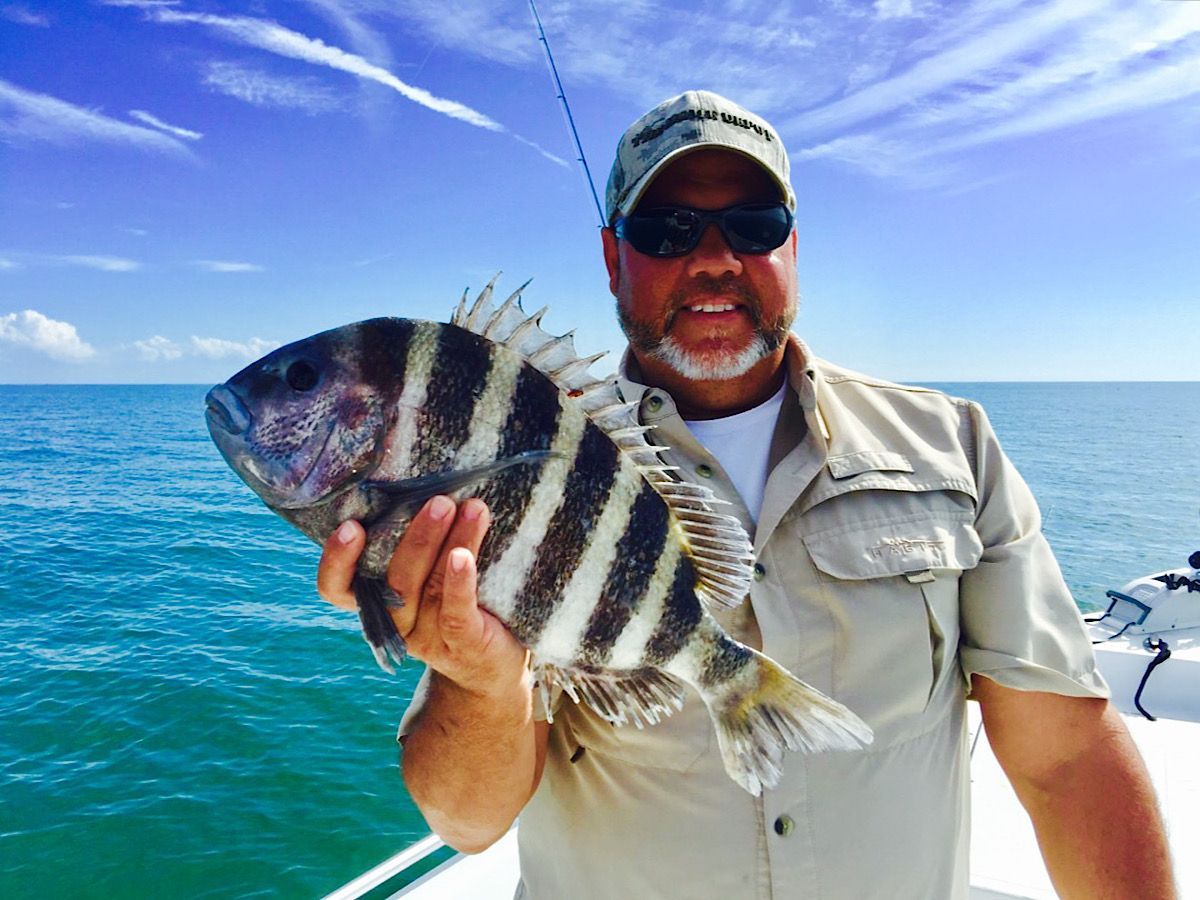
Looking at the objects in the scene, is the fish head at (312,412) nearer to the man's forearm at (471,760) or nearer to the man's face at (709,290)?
the man's forearm at (471,760)

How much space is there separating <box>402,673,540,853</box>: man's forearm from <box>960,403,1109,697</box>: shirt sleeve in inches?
46.3

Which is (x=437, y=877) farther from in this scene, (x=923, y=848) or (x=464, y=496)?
(x=464, y=496)

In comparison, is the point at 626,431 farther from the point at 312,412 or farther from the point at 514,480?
the point at 312,412

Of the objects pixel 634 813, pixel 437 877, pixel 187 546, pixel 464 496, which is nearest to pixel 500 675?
pixel 464 496

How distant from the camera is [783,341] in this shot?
209 centimetres

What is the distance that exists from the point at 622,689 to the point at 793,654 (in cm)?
47

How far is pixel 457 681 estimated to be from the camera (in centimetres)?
158

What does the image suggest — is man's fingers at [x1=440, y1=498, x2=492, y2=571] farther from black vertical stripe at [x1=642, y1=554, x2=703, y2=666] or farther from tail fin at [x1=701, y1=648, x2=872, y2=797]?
tail fin at [x1=701, y1=648, x2=872, y2=797]

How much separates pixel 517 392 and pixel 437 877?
2.80m

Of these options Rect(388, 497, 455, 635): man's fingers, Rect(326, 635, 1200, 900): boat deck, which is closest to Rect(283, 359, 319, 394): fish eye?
Rect(388, 497, 455, 635): man's fingers

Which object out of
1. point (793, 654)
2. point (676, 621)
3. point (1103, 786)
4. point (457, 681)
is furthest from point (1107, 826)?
point (457, 681)

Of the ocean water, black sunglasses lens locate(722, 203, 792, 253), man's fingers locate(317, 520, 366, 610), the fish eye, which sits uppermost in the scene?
black sunglasses lens locate(722, 203, 792, 253)

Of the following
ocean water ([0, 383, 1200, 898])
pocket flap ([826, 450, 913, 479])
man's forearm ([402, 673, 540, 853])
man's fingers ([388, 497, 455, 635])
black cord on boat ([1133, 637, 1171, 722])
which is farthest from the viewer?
ocean water ([0, 383, 1200, 898])

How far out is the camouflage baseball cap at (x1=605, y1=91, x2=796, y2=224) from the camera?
2076mm
